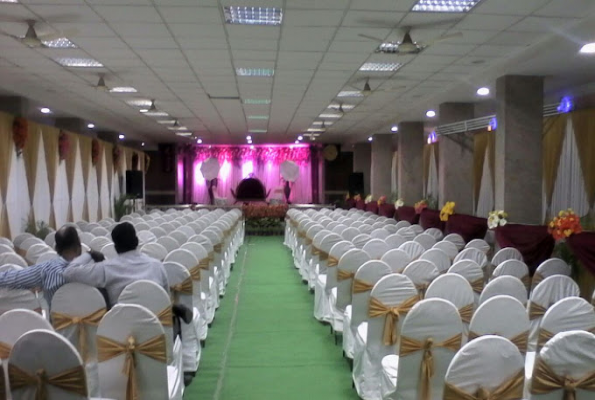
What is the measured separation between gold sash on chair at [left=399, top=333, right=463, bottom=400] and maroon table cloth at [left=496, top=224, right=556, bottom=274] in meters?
4.56

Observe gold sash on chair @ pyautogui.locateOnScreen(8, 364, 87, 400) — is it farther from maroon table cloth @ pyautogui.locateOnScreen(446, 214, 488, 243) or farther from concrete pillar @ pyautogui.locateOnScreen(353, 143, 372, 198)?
concrete pillar @ pyautogui.locateOnScreen(353, 143, 372, 198)

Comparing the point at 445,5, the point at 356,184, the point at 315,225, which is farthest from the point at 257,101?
the point at 356,184

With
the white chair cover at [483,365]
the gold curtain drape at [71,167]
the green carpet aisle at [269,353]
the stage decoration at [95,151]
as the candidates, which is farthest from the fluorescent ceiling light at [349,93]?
the white chair cover at [483,365]

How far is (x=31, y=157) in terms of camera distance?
12.0 m

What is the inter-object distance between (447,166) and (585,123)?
375cm

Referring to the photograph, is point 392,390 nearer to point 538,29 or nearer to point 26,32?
point 538,29

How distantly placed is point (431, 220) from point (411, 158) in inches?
192

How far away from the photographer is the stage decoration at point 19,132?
10883 mm

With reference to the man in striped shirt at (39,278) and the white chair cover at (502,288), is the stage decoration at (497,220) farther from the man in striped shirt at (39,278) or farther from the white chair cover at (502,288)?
the man in striped shirt at (39,278)

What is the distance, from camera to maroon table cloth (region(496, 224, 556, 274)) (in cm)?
737

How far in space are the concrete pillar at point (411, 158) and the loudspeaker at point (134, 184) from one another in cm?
932

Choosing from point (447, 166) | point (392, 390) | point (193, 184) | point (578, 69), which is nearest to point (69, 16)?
point (392, 390)

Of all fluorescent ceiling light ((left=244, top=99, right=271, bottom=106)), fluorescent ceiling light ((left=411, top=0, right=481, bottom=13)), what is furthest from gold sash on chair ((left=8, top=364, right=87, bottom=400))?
fluorescent ceiling light ((left=244, top=99, right=271, bottom=106))

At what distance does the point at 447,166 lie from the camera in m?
12.9
